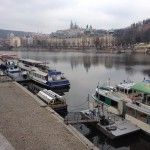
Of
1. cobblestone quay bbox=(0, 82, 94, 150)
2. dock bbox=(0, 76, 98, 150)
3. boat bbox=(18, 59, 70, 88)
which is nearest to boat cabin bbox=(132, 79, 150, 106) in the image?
dock bbox=(0, 76, 98, 150)

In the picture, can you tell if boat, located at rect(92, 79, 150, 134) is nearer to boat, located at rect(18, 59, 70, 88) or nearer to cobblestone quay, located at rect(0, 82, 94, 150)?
cobblestone quay, located at rect(0, 82, 94, 150)

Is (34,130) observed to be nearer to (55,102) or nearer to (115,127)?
(115,127)

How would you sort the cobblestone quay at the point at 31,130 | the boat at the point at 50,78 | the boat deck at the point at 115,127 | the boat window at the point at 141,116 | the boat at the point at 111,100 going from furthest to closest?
the boat at the point at 50,78, the boat at the point at 111,100, the boat window at the point at 141,116, the boat deck at the point at 115,127, the cobblestone quay at the point at 31,130

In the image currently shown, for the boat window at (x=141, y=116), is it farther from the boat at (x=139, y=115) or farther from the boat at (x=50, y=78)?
the boat at (x=50, y=78)

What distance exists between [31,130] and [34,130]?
188mm

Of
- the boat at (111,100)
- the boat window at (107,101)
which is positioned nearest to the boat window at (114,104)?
the boat at (111,100)

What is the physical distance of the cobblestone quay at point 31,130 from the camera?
47.9 ft

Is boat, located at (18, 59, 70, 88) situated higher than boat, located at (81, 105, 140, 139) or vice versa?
boat, located at (18, 59, 70, 88)

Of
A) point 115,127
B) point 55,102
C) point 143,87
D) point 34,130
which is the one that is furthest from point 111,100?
point 34,130

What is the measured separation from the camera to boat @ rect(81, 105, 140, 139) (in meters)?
18.9

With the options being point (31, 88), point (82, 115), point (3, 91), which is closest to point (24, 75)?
point (31, 88)

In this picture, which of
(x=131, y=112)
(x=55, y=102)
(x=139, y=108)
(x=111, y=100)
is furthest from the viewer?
(x=55, y=102)

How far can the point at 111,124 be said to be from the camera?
2000 centimetres


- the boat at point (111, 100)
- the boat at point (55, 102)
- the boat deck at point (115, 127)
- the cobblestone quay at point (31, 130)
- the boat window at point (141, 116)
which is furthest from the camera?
the boat at point (55, 102)
